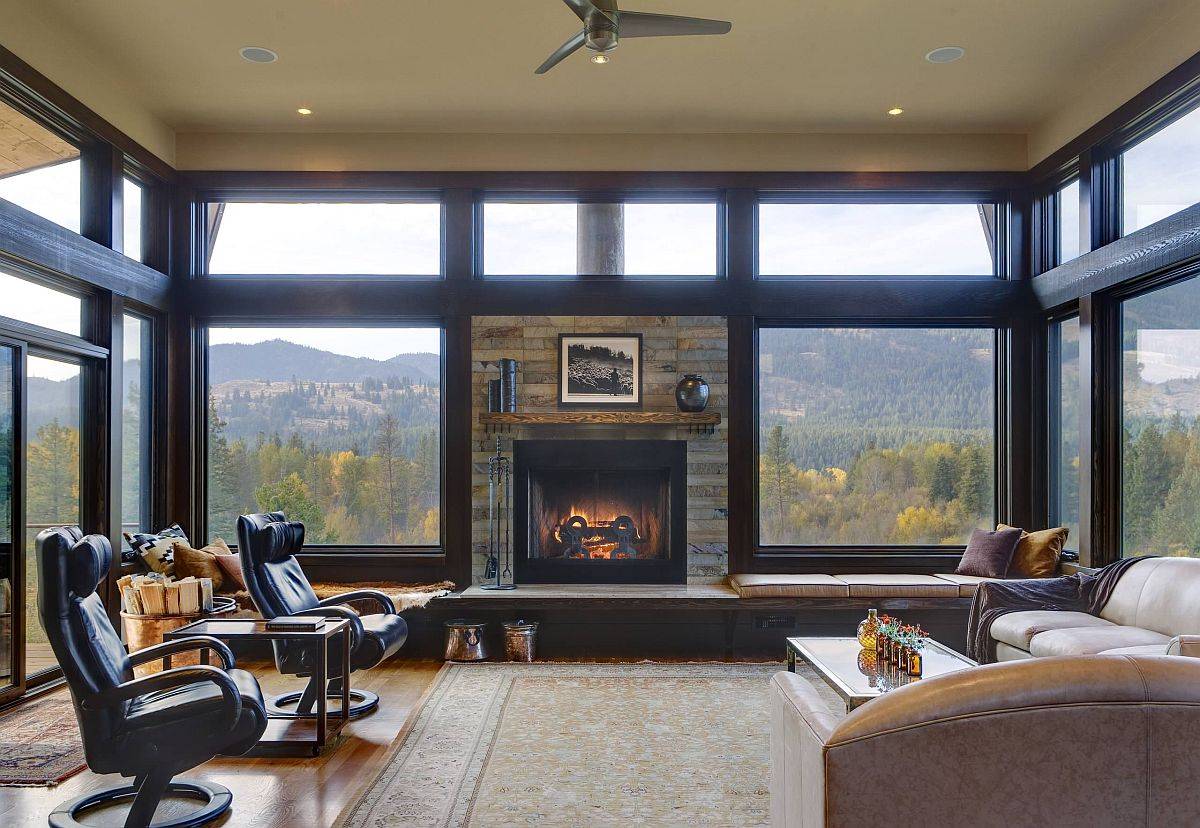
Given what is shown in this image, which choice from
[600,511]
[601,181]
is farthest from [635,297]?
[600,511]

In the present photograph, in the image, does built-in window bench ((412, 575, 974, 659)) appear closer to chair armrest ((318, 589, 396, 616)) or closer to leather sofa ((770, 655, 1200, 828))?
chair armrest ((318, 589, 396, 616))

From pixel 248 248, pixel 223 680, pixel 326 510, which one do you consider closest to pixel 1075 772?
pixel 223 680

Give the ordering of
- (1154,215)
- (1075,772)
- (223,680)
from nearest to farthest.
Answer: (1075,772)
(223,680)
(1154,215)

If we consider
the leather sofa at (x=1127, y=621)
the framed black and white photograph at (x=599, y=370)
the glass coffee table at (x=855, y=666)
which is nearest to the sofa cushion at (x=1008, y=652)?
the leather sofa at (x=1127, y=621)

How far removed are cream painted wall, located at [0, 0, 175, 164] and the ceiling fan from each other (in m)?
2.92

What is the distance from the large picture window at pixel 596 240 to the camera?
6586 mm

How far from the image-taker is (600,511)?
6527 millimetres

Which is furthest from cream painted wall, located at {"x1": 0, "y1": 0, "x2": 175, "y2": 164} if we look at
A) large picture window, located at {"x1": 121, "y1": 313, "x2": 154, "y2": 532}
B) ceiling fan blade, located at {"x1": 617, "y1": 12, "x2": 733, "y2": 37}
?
ceiling fan blade, located at {"x1": 617, "y1": 12, "x2": 733, "y2": 37}

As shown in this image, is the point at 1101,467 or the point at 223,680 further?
the point at 1101,467

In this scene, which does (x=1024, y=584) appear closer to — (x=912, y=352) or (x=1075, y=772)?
(x=912, y=352)

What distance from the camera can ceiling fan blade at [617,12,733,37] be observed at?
142 inches

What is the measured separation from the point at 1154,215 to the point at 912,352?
6.01 feet

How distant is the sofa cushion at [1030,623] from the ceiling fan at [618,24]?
324 centimetres

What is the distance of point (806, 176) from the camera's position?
6523 mm
